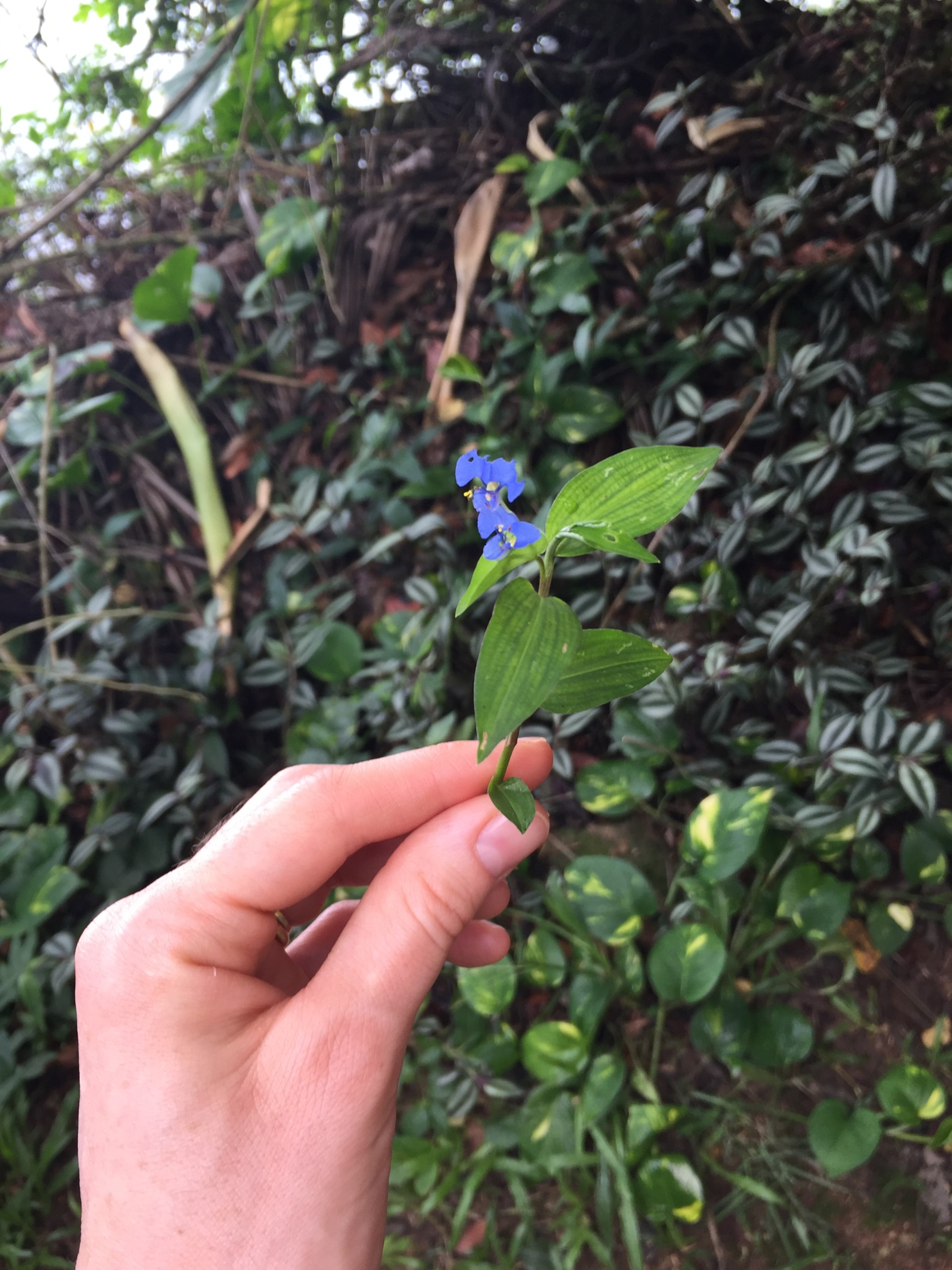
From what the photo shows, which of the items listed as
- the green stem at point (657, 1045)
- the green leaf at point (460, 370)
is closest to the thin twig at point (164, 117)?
the green leaf at point (460, 370)

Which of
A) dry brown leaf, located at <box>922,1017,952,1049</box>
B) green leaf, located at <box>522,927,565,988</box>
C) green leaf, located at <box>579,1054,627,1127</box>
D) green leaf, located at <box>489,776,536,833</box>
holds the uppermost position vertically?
green leaf, located at <box>489,776,536,833</box>

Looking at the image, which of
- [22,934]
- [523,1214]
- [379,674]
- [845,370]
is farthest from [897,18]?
[22,934]

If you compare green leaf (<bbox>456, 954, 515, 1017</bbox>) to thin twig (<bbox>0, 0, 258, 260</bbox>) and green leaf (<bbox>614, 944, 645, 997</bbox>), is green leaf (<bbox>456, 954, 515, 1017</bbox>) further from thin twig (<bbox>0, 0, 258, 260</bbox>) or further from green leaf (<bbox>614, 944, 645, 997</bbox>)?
thin twig (<bbox>0, 0, 258, 260</bbox>)

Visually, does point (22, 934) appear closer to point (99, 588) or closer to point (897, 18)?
point (99, 588)

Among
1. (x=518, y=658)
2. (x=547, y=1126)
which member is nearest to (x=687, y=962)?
(x=547, y=1126)

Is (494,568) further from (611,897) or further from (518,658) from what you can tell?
(611,897)

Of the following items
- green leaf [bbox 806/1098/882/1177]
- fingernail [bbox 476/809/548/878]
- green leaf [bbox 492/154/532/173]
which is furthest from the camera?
green leaf [bbox 492/154/532/173]

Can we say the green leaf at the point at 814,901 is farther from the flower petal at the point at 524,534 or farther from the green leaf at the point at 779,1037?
the flower petal at the point at 524,534

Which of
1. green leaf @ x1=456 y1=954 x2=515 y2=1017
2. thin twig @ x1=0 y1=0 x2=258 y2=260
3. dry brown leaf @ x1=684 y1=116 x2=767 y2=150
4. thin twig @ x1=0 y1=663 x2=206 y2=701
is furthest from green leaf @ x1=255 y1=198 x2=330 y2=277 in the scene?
green leaf @ x1=456 y1=954 x2=515 y2=1017
